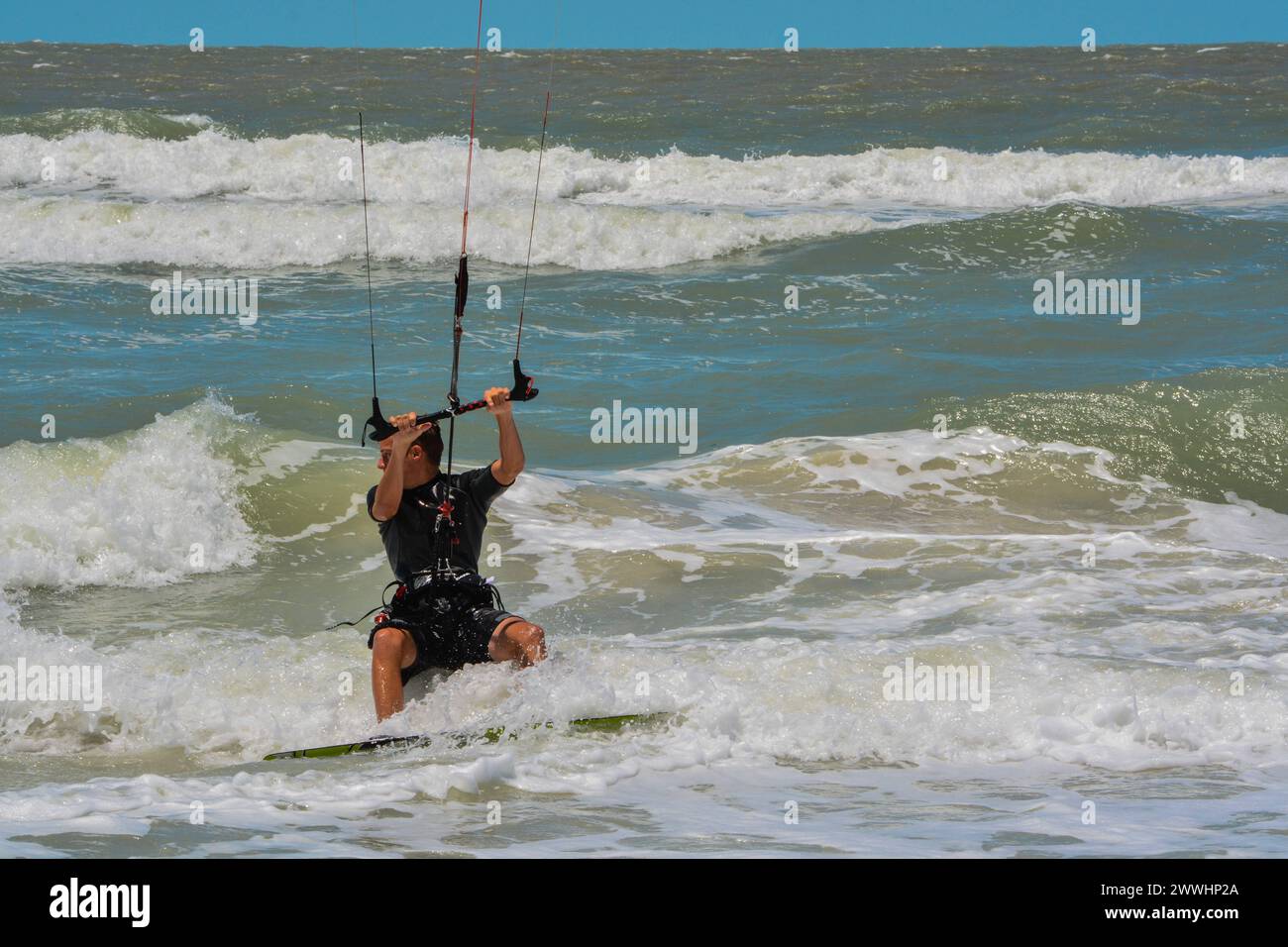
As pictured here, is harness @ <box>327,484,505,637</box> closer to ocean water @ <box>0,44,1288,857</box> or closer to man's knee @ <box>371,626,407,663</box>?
man's knee @ <box>371,626,407,663</box>

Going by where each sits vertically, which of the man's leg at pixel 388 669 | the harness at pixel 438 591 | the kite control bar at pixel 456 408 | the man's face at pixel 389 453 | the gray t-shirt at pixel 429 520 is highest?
the kite control bar at pixel 456 408

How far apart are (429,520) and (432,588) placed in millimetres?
292

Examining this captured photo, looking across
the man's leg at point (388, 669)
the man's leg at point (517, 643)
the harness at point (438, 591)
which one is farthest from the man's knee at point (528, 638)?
the man's leg at point (388, 669)

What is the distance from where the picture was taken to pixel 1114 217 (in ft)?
70.9

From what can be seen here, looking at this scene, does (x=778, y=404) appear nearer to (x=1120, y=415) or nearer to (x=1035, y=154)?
(x=1120, y=415)

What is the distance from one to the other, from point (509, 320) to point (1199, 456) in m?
8.23

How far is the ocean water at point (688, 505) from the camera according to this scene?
17.9 ft

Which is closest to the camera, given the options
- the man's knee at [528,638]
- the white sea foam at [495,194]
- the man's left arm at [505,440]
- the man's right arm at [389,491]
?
the man's left arm at [505,440]

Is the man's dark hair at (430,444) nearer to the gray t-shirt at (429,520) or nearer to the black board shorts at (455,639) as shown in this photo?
the gray t-shirt at (429,520)

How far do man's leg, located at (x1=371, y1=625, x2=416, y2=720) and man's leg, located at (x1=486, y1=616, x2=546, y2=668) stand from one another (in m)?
0.38

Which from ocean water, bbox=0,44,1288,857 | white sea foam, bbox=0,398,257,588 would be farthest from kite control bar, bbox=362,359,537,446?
white sea foam, bbox=0,398,257,588

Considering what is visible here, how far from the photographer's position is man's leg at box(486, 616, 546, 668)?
633cm

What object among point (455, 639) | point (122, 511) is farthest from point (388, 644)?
point (122, 511)

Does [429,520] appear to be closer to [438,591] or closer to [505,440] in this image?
[438,591]
